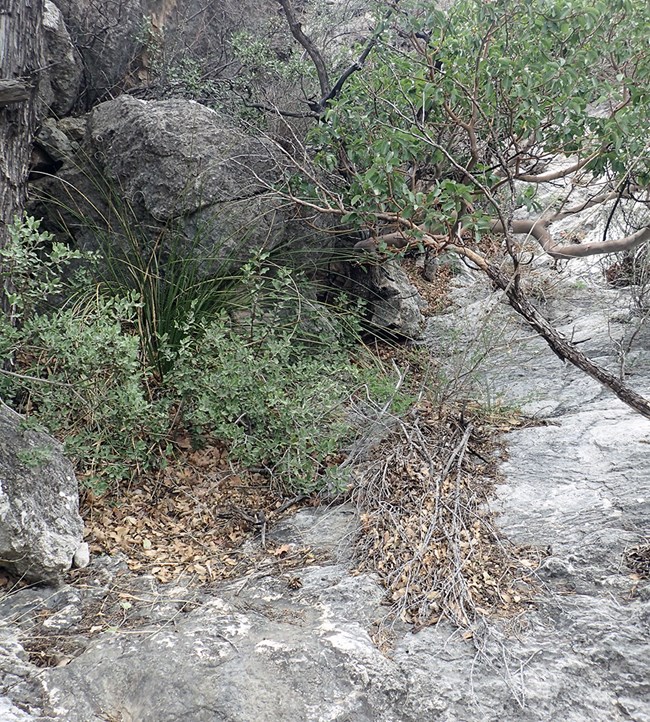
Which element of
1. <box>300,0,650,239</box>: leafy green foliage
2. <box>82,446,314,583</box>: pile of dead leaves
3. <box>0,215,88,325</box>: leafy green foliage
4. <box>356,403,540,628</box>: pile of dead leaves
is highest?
<box>300,0,650,239</box>: leafy green foliage

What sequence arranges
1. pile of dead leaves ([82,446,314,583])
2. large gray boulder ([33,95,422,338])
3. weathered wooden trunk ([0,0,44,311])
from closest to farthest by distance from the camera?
pile of dead leaves ([82,446,314,583]) < weathered wooden trunk ([0,0,44,311]) < large gray boulder ([33,95,422,338])

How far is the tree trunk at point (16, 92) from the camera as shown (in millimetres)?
3633

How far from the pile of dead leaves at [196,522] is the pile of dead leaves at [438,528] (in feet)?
1.17

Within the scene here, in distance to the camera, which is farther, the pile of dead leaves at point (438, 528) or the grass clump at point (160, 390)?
the grass clump at point (160, 390)

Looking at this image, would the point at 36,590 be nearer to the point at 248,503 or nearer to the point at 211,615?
the point at 211,615

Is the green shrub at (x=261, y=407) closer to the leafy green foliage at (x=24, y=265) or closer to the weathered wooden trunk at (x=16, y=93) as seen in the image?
the leafy green foliage at (x=24, y=265)

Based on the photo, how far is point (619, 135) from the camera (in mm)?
3760

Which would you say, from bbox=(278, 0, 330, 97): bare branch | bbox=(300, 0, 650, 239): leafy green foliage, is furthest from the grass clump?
bbox=(278, 0, 330, 97): bare branch

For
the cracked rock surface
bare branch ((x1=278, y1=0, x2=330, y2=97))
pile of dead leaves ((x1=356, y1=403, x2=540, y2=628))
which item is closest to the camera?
the cracked rock surface

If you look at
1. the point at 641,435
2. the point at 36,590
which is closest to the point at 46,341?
the point at 36,590

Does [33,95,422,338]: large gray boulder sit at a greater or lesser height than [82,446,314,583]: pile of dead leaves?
greater

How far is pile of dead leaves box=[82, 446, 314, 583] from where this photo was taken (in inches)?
112

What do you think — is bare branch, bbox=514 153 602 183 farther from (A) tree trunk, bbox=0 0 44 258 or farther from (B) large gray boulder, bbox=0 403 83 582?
(B) large gray boulder, bbox=0 403 83 582

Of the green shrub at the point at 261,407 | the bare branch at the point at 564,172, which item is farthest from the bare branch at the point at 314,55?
the green shrub at the point at 261,407
